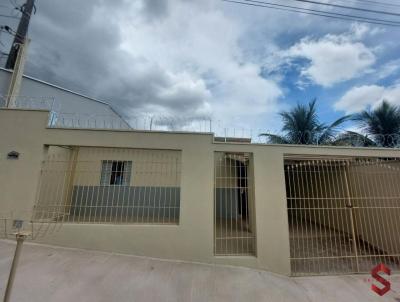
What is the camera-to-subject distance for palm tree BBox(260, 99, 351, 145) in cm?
1048

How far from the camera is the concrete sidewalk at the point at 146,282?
9.20 ft

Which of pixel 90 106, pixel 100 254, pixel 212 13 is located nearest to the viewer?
pixel 100 254

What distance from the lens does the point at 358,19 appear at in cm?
513

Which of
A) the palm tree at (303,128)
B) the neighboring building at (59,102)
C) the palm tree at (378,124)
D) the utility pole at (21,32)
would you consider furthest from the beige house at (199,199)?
the palm tree at (303,128)

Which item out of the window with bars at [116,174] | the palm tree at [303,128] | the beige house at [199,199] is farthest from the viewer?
the palm tree at [303,128]

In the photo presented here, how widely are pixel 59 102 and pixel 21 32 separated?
2.87m

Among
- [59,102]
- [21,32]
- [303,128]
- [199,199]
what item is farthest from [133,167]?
[303,128]

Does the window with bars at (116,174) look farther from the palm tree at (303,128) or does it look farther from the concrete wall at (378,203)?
Answer: the palm tree at (303,128)

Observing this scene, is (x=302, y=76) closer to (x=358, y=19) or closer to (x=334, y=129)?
(x=358, y=19)

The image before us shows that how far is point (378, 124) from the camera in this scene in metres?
8.74

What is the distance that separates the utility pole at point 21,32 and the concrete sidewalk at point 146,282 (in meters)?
6.72

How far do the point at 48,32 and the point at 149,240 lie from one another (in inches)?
354

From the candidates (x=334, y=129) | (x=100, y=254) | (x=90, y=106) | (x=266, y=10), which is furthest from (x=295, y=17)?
(x=90, y=106)

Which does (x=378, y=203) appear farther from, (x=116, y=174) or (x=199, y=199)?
(x=116, y=174)
